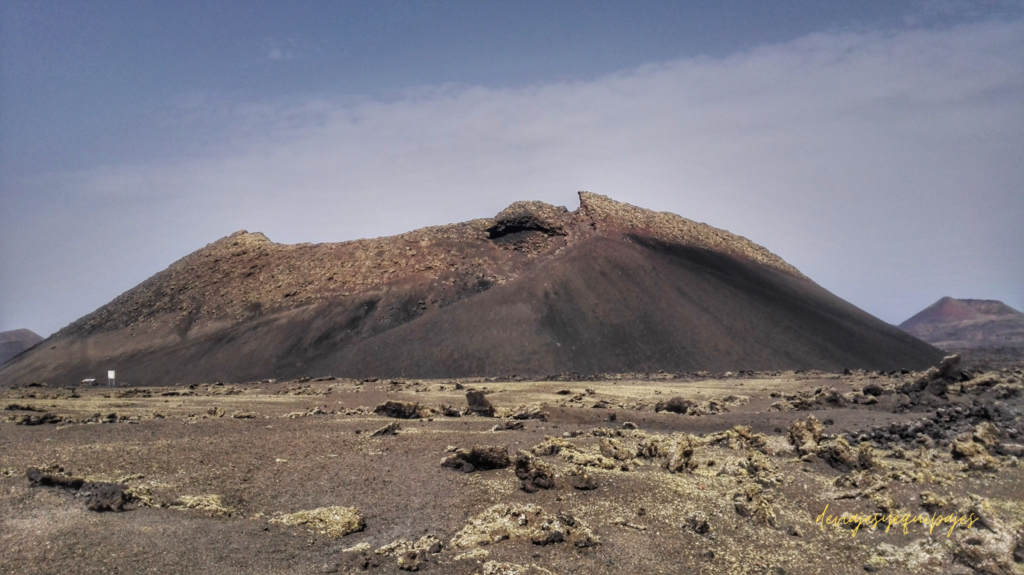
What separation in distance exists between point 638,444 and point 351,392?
64.3 ft

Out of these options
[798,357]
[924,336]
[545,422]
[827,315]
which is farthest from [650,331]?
[924,336]

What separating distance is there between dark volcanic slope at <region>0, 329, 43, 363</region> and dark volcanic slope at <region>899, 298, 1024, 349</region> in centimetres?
16841

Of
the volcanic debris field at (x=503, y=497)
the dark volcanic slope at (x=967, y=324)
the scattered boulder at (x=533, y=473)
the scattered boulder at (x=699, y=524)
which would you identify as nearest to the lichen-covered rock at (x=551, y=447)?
the volcanic debris field at (x=503, y=497)

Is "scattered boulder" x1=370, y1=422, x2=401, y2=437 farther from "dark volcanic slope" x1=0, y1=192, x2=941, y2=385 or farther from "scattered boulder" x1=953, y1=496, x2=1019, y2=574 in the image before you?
"dark volcanic slope" x1=0, y1=192, x2=941, y2=385

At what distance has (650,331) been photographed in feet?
161

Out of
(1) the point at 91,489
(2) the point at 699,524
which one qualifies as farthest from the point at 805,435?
(1) the point at 91,489

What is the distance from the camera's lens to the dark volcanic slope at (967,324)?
124 m

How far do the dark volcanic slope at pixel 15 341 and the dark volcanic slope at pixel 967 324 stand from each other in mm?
168405

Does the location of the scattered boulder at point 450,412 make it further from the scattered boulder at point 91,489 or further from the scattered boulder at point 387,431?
the scattered boulder at point 91,489

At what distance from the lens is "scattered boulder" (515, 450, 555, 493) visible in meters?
9.73

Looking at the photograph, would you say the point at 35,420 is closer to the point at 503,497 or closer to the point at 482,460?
the point at 482,460

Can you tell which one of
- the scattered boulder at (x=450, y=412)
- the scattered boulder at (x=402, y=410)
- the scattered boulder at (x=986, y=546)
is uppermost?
the scattered boulder at (x=402, y=410)

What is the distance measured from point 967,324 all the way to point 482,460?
16342 centimetres

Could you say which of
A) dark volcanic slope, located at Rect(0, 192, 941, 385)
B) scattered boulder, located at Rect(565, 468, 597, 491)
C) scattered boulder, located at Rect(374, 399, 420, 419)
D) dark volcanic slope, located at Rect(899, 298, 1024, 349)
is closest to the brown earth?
dark volcanic slope, located at Rect(899, 298, 1024, 349)
